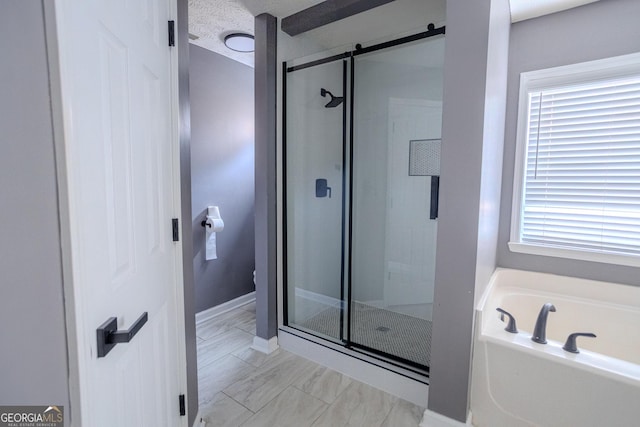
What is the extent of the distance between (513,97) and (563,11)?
0.58m

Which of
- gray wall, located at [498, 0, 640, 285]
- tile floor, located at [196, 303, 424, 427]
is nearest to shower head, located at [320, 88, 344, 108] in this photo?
gray wall, located at [498, 0, 640, 285]

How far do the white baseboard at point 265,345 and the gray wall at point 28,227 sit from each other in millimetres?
1929

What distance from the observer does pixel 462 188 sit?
1.61 meters

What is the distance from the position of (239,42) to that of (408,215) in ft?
7.10

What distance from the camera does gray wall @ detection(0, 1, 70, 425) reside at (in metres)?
0.65

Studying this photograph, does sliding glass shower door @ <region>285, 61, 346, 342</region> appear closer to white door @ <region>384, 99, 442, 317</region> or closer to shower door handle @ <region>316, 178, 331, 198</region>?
shower door handle @ <region>316, 178, 331, 198</region>

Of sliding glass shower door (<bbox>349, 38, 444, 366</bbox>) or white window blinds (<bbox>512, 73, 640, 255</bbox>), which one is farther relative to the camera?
sliding glass shower door (<bbox>349, 38, 444, 366</bbox>)

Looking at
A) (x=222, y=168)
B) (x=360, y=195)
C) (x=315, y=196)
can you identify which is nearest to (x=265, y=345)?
(x=315, y=196)

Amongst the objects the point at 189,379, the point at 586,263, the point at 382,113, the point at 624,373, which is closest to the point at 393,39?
the point at 382,113

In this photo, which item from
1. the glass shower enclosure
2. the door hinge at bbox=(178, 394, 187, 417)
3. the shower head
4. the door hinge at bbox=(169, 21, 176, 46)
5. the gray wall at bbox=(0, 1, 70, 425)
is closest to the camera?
the gray wall at bbox=(0, 1, 70, 425)

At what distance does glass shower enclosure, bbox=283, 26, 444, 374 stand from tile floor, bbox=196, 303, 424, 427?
0.34 m

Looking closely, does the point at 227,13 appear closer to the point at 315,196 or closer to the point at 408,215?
the point at 315,196

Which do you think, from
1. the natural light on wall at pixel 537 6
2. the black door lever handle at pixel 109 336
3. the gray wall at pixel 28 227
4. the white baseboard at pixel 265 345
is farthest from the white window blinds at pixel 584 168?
the gray wall at pixel 28 227

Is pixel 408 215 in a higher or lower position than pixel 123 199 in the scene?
lower
